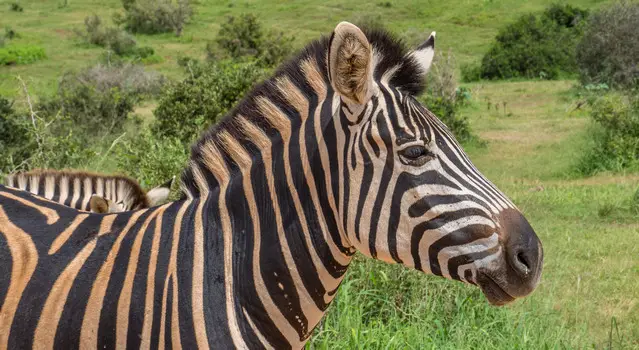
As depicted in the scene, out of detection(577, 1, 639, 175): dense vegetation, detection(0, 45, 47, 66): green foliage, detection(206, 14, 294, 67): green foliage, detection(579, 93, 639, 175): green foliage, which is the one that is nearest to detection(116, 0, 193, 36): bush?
detection(0, 45, 47, 66): green foliage

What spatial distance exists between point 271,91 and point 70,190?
1.59 metres

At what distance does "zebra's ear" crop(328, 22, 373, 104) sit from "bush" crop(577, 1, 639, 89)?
27.4m

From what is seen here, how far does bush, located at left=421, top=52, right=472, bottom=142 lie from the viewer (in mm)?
20125

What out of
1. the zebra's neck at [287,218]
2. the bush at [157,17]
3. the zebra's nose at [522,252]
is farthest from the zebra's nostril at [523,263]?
the bush at [157,17]

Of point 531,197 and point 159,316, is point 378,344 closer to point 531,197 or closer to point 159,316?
point 159,316

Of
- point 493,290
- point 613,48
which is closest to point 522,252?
point 493,290

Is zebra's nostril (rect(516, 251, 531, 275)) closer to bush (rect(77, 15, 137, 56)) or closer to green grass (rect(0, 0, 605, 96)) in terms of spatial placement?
green grass (rect(0, 0, 605, 96))

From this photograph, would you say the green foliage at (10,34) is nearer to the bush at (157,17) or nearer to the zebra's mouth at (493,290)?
the bush at (157,17)

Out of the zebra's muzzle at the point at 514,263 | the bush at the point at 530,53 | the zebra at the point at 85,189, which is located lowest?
the bush at the point at 530,53

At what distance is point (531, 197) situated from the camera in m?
13.0

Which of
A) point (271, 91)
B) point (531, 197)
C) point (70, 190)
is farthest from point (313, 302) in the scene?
point (531, 197)

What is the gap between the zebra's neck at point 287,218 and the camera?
2.24 m

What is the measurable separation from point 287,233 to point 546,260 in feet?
22.8

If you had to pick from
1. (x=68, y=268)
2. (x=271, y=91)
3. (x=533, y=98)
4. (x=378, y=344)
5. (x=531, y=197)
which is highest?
(x=271, y=91)
